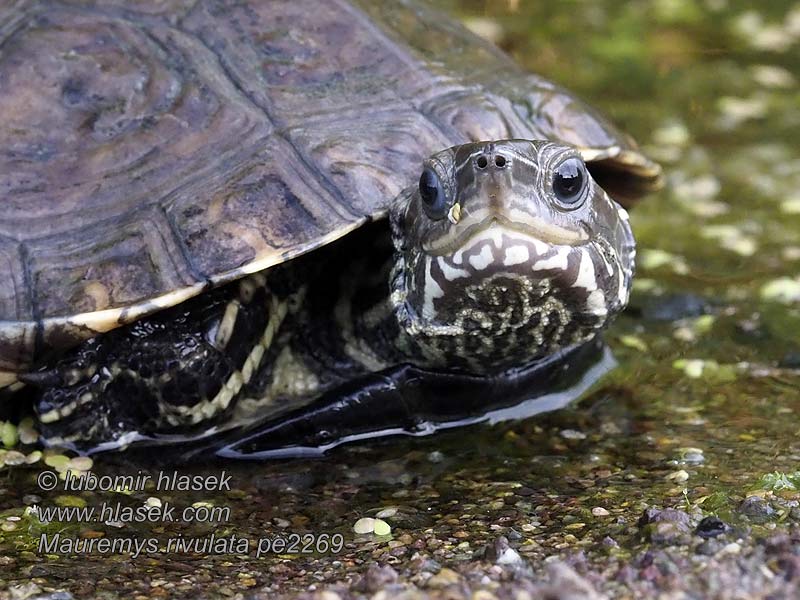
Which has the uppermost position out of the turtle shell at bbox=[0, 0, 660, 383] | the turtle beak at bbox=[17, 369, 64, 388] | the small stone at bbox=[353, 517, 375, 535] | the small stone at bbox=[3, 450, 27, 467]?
the turtle shell at bbox=[0, 0, 660, 383]

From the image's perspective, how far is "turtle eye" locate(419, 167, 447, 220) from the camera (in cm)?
277

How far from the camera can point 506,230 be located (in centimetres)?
263

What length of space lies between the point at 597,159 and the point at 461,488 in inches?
53.9

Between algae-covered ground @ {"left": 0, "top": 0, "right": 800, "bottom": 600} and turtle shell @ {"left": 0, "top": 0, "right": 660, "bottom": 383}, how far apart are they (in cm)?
63

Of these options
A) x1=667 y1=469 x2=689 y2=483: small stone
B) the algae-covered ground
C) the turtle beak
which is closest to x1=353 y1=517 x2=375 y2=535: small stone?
the algae-covered ground

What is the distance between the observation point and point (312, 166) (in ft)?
10.2

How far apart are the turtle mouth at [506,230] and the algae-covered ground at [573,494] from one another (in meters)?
0.71

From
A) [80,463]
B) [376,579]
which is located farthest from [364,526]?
[80,463]

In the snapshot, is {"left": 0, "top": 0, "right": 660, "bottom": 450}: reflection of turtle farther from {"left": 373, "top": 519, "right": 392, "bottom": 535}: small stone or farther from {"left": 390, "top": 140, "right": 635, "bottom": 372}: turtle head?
{"left": 373, "top": 519, "right": 392, "bottom": 535}: small stone

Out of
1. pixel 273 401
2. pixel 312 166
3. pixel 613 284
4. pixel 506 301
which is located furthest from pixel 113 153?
pixel 613 284

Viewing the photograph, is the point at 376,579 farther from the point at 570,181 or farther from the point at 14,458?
the point at 14,458

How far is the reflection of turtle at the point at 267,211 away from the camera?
2824 mm

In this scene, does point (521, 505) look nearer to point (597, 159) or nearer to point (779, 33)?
point (597, 159)

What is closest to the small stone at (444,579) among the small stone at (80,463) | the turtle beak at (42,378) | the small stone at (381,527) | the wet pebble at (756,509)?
the small stone at (381,527)
